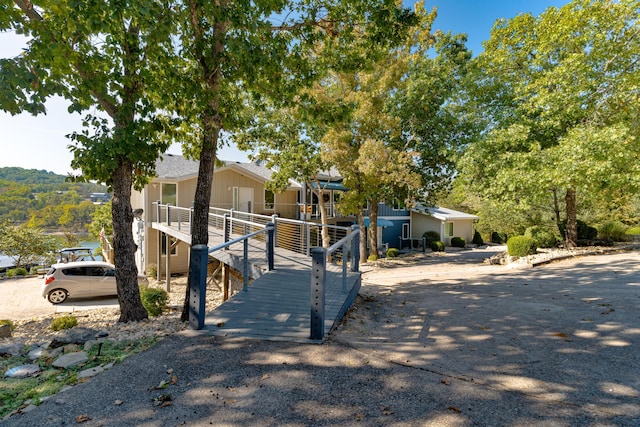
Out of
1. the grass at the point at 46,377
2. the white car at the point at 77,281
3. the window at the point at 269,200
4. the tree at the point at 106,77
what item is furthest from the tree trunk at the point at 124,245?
the window at the point at 269,200

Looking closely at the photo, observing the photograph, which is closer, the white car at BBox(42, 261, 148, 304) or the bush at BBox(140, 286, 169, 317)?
the bush at BBox(140, 286, 169, 317)

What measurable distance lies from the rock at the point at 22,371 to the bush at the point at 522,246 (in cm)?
1615

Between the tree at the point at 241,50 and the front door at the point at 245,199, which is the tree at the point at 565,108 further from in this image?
the front door at the point at 245,199

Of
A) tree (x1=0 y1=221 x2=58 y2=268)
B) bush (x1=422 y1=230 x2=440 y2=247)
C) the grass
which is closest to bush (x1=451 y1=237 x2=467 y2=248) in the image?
bush (x1=422 y1=230 x2=440 y2=247)

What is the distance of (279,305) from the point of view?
5.52 meters

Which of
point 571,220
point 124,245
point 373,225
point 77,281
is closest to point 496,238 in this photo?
point 571,220

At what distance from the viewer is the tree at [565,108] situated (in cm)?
1155

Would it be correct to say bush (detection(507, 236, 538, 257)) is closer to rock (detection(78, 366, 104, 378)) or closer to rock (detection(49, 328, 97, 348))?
rock (detection(49, 328, 97, 348))

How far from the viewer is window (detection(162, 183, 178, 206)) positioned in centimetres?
1892

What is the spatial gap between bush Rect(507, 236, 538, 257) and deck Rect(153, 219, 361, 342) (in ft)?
35.8

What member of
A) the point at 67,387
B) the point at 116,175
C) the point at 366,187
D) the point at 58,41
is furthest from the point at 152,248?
the point at 67,387

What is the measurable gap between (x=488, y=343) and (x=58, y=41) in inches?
311

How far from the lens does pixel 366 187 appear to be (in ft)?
55.4

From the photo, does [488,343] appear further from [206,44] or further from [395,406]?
[206,44]
